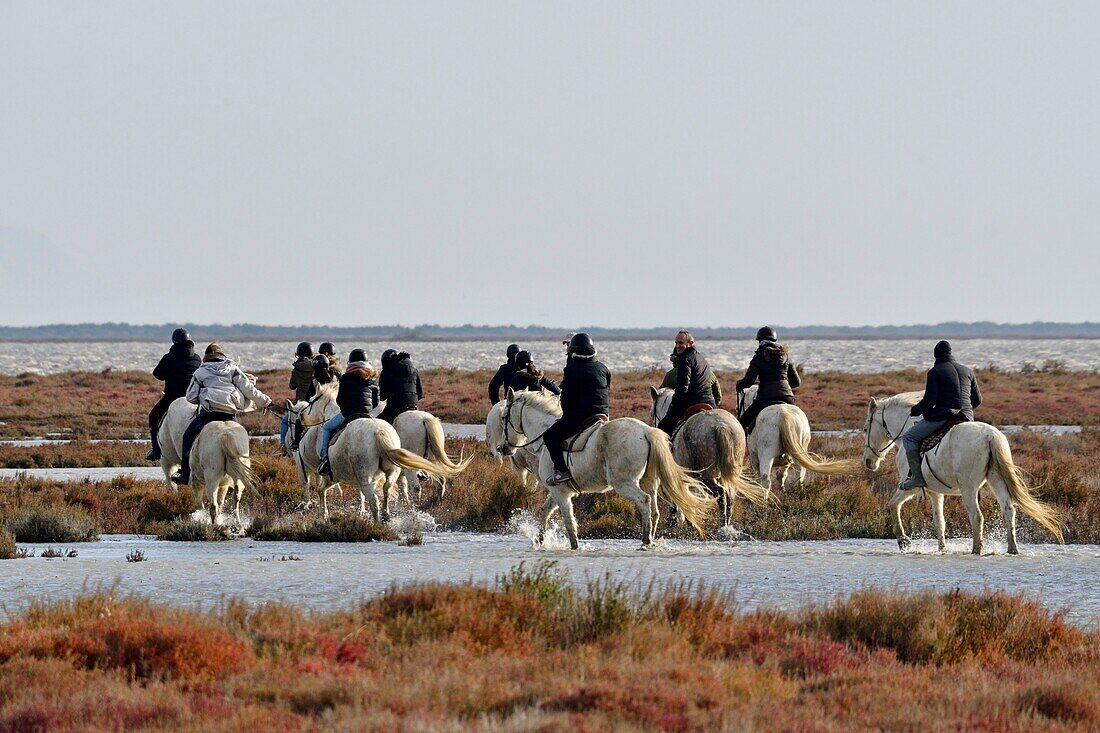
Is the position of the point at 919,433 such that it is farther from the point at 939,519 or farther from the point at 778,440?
→ the point at 778,440

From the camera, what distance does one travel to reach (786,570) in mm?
14328

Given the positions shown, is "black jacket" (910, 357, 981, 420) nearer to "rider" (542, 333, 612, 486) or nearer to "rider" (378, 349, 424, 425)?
"rider" (542, 333, 612, 486)

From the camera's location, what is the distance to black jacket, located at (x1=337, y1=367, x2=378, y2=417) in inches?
724

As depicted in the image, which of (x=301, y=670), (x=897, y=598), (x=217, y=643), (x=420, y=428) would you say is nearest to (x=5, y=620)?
(x=217, y=643)

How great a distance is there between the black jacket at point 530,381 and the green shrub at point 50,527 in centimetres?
622

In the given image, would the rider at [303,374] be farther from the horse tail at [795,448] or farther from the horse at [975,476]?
the horse at [975,476]

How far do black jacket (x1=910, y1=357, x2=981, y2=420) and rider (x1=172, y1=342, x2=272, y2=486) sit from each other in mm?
8133

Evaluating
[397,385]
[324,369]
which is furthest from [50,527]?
[397,385]

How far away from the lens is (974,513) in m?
15.5

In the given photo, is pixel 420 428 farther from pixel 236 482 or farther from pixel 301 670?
pixel 301 670

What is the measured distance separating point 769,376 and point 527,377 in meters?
3.90

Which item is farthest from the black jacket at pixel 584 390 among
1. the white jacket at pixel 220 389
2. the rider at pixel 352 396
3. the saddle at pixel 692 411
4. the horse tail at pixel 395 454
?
the white jacket at pixel 220 389

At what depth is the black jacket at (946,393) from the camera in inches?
613

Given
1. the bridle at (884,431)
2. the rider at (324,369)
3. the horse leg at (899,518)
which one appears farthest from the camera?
the rider at (324,369)
